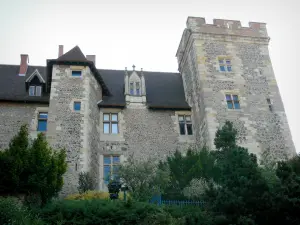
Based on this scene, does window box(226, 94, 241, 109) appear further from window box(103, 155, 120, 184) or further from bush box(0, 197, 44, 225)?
bush box(0, 197, 44, 225)

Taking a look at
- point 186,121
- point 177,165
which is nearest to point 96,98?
point 186,121

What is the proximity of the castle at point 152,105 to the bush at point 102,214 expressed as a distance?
164 inches

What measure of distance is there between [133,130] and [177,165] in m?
4.39

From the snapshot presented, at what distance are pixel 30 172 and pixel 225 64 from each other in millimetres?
12772

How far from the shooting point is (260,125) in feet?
63.5

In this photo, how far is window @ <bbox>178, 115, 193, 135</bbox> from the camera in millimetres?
20219

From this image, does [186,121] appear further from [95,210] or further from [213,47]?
[95,210]

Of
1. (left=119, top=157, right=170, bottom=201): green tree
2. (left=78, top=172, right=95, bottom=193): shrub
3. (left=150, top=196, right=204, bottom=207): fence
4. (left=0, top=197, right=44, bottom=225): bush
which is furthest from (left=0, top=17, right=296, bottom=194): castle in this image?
(left=0, top=197, right=44, bottom=225): bush

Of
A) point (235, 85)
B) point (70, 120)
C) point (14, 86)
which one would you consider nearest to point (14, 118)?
Answer: point (14, 86)

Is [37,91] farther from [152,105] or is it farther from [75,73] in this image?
[152,105]

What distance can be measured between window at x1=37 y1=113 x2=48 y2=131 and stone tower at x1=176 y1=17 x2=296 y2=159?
26.1 ft

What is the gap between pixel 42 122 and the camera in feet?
61.8

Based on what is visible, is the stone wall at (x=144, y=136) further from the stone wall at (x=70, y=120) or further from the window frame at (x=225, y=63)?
the window frame at (x=225, y=63)

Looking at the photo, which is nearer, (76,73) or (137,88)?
(76,73)
